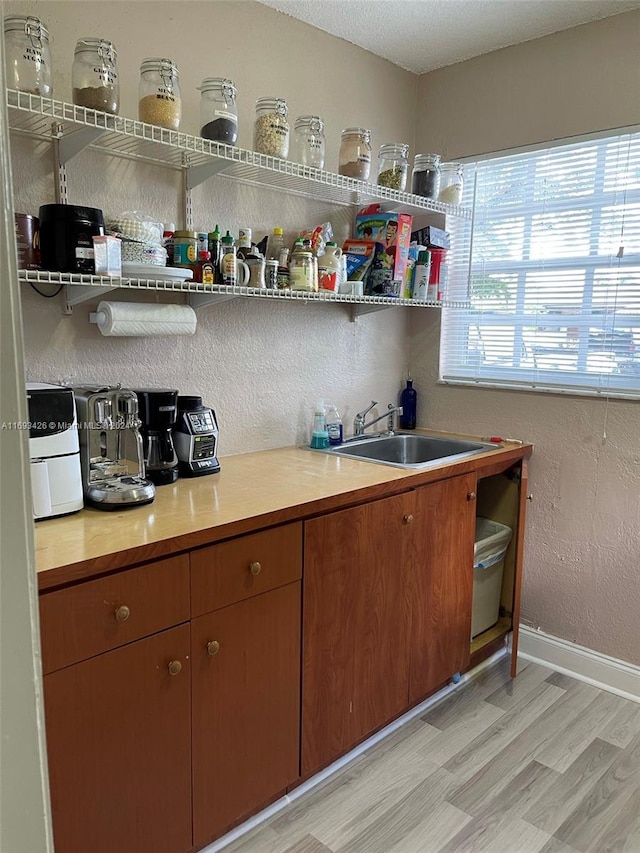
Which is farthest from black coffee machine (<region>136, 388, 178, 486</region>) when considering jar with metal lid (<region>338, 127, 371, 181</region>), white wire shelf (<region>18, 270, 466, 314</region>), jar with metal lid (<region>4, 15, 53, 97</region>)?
jar with metal lid (<region>338, 127, 371, 181</region>)

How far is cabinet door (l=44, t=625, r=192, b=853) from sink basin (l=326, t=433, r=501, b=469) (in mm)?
1212

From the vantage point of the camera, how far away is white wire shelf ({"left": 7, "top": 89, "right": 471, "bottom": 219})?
4.95 ft

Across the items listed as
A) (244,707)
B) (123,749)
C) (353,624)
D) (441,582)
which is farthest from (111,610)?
(441,582)

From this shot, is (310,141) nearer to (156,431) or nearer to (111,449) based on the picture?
(156,431)

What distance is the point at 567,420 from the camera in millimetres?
2521

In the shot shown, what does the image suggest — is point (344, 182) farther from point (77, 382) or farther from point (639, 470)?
point (639, 470)

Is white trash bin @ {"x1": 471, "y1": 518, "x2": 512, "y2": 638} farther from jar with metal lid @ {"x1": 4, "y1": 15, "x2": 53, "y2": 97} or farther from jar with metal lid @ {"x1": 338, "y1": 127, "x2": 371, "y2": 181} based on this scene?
jar with metal lid @ {"x1": 4, "y1": 15, "x2": 53, "y2": 97}

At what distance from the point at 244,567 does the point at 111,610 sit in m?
0.35

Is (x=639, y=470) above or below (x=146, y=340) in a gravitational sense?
below

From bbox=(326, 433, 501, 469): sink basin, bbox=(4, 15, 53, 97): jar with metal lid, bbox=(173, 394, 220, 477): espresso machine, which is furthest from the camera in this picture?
bbox=(326, 433, 501, 469): sink basin

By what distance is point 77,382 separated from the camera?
1852mm

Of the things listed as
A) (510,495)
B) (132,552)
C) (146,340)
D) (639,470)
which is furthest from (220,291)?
(639,470)

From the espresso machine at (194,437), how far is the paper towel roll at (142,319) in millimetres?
232

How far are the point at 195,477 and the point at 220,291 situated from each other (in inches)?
22.5
